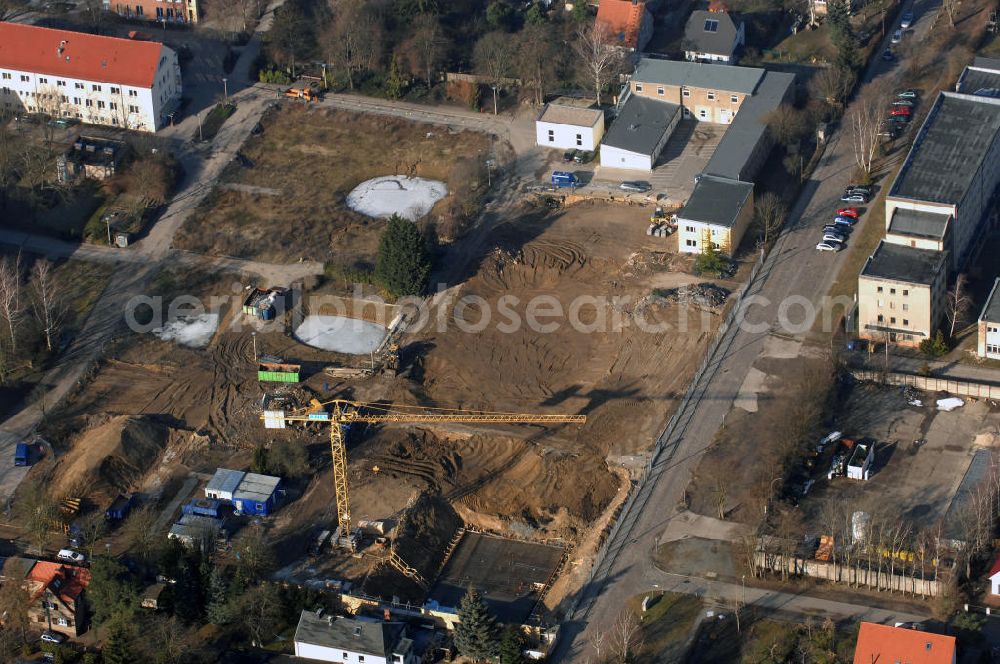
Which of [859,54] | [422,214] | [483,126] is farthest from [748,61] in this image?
[422,214]

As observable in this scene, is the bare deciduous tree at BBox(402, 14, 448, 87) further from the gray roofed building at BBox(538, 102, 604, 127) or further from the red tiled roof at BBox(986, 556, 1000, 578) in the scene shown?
the red tiled roof at BBox(986, 556, 1000, 578)

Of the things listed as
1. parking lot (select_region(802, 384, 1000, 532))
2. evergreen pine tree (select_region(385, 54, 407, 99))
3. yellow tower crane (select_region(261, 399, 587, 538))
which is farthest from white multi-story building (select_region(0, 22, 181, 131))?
parking lot (select_region(802, 384, 1000, 532))

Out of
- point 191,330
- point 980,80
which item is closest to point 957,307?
point 980,80

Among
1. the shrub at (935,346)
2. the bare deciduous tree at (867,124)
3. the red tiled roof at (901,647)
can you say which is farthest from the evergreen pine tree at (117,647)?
the bare deciduous tree at (867,124)

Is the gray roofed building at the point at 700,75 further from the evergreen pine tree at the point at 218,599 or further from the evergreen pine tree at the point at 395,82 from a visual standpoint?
the evergreen pine tree at the point at 218,599

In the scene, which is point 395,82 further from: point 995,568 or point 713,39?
point 995,568

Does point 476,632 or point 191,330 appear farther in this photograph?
point 191,330
